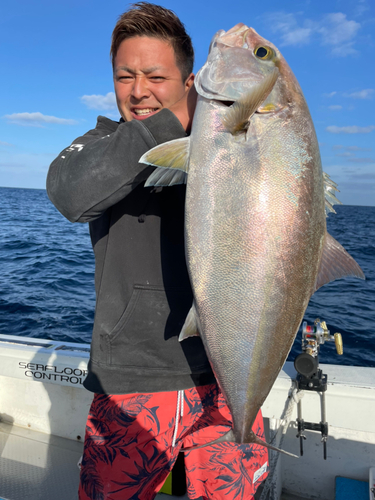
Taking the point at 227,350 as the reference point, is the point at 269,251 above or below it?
above

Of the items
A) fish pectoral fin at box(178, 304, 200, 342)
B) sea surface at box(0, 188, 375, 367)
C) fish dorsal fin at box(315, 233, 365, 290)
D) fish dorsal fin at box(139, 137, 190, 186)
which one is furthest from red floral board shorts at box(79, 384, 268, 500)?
sea surface at box(0, 188, 375, 367)

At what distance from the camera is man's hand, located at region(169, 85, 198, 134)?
5.48 feet

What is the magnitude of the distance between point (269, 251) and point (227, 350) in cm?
43

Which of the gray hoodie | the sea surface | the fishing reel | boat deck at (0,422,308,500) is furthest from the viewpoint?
the sea surface

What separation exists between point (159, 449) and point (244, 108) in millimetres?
1587

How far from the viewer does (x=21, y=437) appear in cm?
371

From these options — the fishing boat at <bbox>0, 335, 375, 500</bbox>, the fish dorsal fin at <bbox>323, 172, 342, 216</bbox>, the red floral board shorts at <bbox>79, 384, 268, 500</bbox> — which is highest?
the fish dorsal fin at <bbox>323, 172, 342, 216</bbox>

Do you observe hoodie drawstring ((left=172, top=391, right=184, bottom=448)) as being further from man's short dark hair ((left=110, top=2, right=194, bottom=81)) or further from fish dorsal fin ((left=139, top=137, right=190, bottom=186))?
man's short dark hair ((left=110, top=2, right=194, bottom=81))

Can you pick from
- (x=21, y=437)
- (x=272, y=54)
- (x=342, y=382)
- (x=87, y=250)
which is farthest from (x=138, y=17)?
(x=87, y=250)

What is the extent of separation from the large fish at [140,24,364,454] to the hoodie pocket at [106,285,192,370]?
35 centimetres

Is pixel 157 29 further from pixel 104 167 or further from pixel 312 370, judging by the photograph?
pixel 312 370

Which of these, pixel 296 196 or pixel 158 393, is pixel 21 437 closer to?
pixel 158 393

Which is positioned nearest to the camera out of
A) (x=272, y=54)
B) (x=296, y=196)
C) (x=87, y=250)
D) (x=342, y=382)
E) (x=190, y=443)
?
(x=296, y=196)

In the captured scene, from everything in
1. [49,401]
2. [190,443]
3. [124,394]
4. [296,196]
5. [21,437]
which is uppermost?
[296,196]
